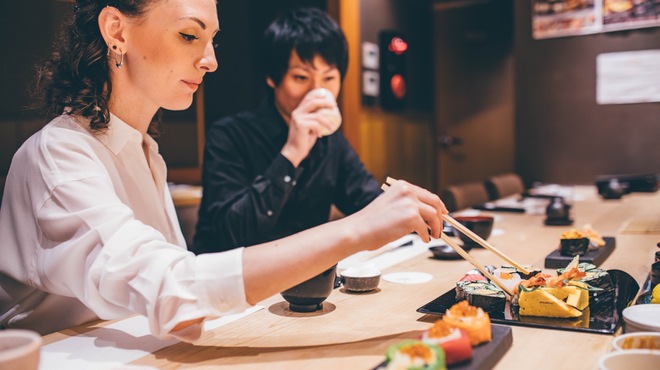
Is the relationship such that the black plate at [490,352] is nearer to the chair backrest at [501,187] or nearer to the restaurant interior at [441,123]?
the restaurant interior at [441,123]

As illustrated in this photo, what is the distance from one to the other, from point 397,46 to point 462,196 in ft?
7.69

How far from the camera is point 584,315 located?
3.54ft

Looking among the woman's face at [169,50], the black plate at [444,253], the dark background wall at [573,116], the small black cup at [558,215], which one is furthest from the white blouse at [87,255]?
the dark background wall at [573,116]

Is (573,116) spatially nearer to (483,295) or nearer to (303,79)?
(303,79)

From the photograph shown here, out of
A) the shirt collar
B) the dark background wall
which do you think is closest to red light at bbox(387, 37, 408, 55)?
the dark background wall

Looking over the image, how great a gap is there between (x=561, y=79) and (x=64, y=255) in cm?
470

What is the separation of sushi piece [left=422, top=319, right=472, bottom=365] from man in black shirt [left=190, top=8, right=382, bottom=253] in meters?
1.18

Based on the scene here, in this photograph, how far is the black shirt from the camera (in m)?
1.99

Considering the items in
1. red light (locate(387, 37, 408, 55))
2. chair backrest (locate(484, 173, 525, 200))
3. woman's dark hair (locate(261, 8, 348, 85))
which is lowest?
chair backrest (locate(484, 173, 525, 200))

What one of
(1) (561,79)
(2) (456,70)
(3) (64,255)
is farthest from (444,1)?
(3) (64,255)

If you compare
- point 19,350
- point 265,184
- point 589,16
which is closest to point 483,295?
point 19,350

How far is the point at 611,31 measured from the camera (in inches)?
185

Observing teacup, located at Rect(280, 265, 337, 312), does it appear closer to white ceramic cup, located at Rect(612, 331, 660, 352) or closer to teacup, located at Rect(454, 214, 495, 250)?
white ceramic cup, located at Rect(612, 331, 660, 352)

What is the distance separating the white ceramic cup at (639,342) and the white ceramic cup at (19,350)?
0.75 m
